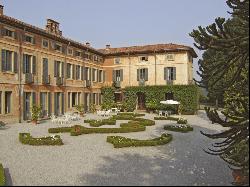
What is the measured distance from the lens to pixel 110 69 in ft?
139

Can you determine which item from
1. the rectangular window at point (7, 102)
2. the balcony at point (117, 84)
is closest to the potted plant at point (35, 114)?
the rectangular window at point (7, 102)

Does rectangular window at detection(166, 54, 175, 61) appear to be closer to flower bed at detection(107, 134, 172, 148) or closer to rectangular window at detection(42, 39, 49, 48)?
rectangular window at detection(42, 39, 49, 48)

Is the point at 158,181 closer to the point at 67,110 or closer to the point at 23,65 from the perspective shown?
the point at 23,65

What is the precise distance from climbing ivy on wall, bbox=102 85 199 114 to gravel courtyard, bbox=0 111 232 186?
60.1ft

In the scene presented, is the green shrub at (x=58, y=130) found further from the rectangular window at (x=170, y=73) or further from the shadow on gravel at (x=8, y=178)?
the rectangular window at (x=170, y=73)

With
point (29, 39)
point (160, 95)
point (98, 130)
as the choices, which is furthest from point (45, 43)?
point (160, 95)

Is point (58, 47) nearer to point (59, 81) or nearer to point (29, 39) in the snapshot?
point (59, 81)

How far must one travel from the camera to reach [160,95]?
37.3 m

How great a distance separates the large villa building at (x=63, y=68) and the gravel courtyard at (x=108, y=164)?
27.6 feet

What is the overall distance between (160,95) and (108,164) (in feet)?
85.1

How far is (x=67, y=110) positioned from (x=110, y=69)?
12.1 m

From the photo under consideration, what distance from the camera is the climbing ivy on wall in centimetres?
3569

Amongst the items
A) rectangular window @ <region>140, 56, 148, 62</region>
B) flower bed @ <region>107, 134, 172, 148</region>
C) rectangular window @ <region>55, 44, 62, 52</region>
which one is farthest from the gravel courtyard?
rectangular window @ <region>140, 56, 148, 62</region>

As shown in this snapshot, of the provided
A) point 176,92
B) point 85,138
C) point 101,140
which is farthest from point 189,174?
point 176,92
